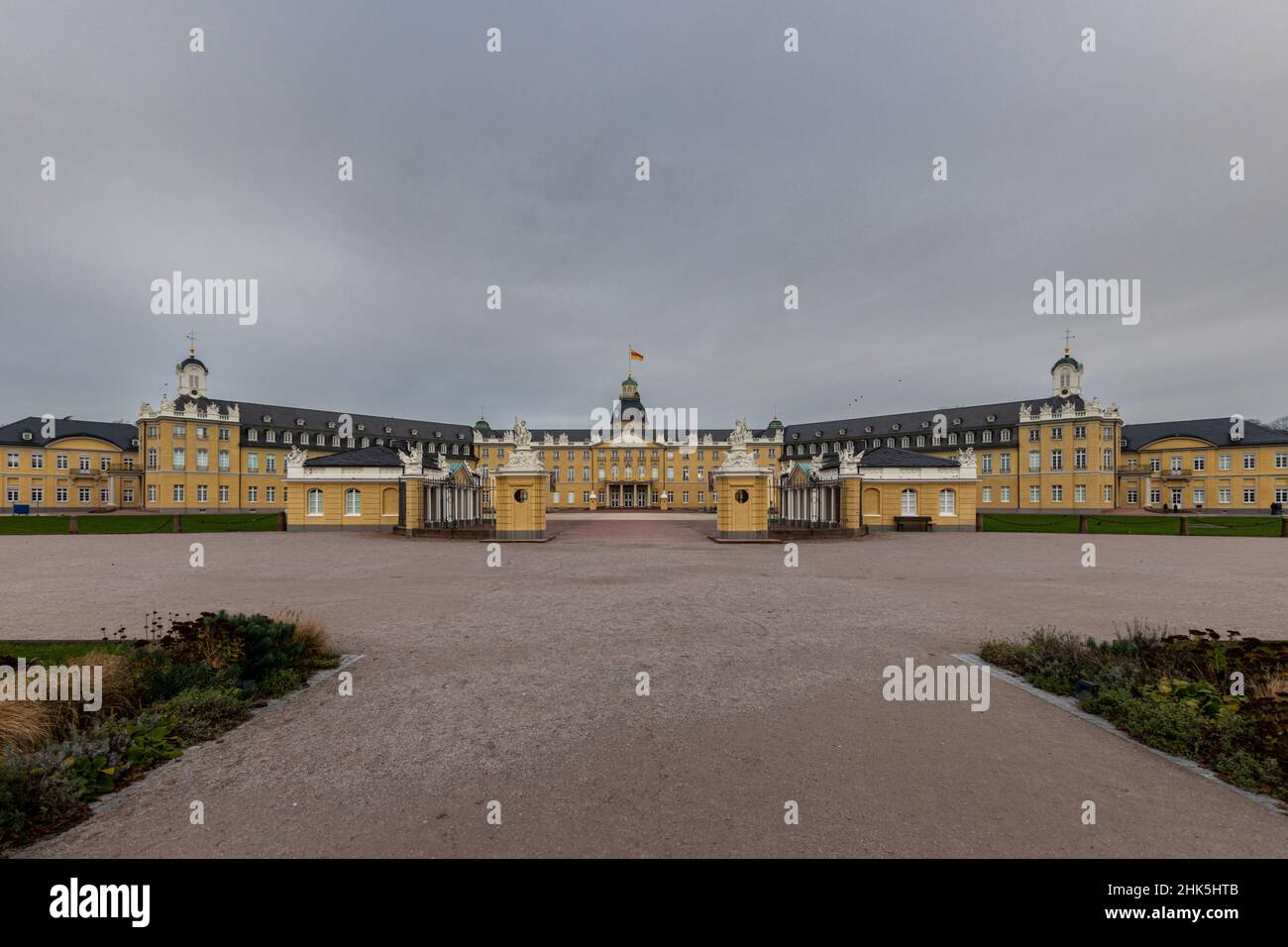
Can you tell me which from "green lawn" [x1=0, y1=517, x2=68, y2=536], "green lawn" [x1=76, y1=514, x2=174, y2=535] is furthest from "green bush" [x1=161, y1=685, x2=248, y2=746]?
"green lawn" [x1=0, y1=517, x2=68, y2=536]

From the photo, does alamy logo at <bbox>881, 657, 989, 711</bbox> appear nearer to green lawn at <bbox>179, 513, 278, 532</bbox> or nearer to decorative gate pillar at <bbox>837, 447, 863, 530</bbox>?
decorative gate pillar at <bbox>837, 447, 863, 530</bbox>

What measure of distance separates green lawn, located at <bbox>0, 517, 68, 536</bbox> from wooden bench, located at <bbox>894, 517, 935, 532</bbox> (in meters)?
52.5

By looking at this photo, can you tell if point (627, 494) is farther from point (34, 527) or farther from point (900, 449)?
point (34, 527)

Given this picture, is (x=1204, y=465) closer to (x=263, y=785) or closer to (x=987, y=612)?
(x=987, y=612)

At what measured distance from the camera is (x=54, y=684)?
18.3 feet

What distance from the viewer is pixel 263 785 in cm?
453

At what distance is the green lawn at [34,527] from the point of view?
1244 inches

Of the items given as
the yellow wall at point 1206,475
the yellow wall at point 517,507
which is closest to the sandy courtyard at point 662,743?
the yellow wall at point 517,507

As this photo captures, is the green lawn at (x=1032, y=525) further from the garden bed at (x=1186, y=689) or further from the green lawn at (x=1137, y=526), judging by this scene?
the garden bed at (x=1186, y=689)

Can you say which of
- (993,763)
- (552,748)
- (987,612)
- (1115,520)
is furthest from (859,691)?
(1115,520)

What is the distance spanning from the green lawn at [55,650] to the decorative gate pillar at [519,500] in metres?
20.8

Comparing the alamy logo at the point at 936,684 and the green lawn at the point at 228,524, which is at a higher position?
the alamy logo at the point at 936,684

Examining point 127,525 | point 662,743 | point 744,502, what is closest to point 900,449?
point 744,502
